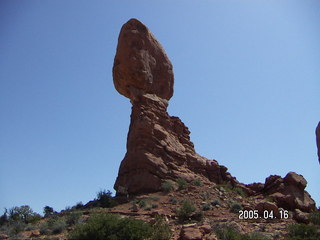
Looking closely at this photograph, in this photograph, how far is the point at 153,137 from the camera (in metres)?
27.9

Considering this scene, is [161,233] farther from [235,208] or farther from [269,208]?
[235,208]

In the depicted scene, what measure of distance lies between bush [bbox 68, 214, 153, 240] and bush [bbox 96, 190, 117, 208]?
9.64 metres

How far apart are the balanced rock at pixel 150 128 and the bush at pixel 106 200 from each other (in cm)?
81

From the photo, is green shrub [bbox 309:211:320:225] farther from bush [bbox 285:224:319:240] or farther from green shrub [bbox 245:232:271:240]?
green shrub [bbox 245:232:271:240]

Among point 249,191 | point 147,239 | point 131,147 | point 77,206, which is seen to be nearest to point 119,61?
point 131,147

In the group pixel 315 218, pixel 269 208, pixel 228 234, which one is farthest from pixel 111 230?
pixel 315 218

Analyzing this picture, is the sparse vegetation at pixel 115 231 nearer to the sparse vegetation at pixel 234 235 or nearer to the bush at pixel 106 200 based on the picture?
the sparse vegetation at pixel 234 235

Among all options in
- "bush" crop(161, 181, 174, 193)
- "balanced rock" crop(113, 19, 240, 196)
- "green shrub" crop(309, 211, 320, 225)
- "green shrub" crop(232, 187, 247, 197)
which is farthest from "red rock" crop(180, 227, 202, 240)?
"green shrub" crop(232, 187, 247, 197)

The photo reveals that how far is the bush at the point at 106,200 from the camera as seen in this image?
23844mm

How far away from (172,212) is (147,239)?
6.56m

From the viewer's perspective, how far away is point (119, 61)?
103 ft

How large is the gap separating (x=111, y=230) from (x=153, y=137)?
1447 centimetres

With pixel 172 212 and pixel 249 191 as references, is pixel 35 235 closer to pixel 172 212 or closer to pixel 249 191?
pixel 172 212

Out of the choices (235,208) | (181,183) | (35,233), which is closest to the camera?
(35,233)
